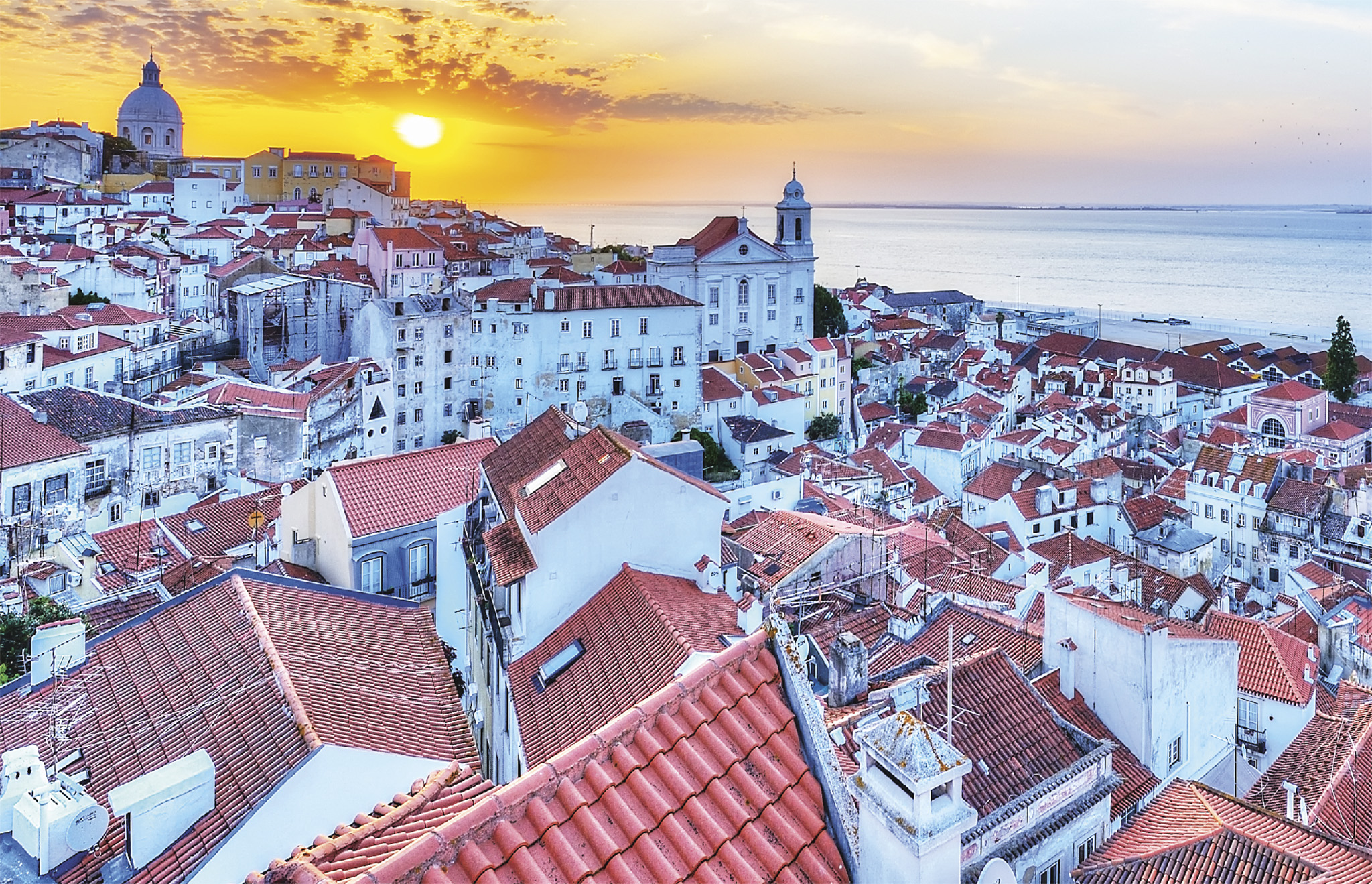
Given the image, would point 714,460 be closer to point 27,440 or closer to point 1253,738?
point 27,440

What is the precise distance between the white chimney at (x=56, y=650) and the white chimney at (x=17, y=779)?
2026mm

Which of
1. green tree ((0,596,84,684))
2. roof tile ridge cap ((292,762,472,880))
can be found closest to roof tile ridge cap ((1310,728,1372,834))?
roof tile ridge cap ((292,762,472,880))

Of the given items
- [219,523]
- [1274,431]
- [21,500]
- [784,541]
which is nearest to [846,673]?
[784,541]

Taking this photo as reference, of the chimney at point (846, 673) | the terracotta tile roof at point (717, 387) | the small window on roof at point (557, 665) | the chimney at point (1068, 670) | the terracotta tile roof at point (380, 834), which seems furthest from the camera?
the terracotta tile roof at point (717, 387)

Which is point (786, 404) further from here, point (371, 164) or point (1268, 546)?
point (371, 164)

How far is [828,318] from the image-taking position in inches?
2408

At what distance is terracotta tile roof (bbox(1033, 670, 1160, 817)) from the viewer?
808 centimetres

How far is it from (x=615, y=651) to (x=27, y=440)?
14.0 metres

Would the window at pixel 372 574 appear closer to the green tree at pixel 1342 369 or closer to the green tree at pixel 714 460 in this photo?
the green tree at pixel 714 460

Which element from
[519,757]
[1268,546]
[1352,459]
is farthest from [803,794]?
[1352,459]

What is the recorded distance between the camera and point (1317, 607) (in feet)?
64.0

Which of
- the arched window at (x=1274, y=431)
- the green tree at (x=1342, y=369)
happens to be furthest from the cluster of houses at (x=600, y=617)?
the green tree at (x=1342, y=369)

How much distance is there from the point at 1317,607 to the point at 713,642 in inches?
630

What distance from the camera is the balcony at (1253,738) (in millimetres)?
13258
